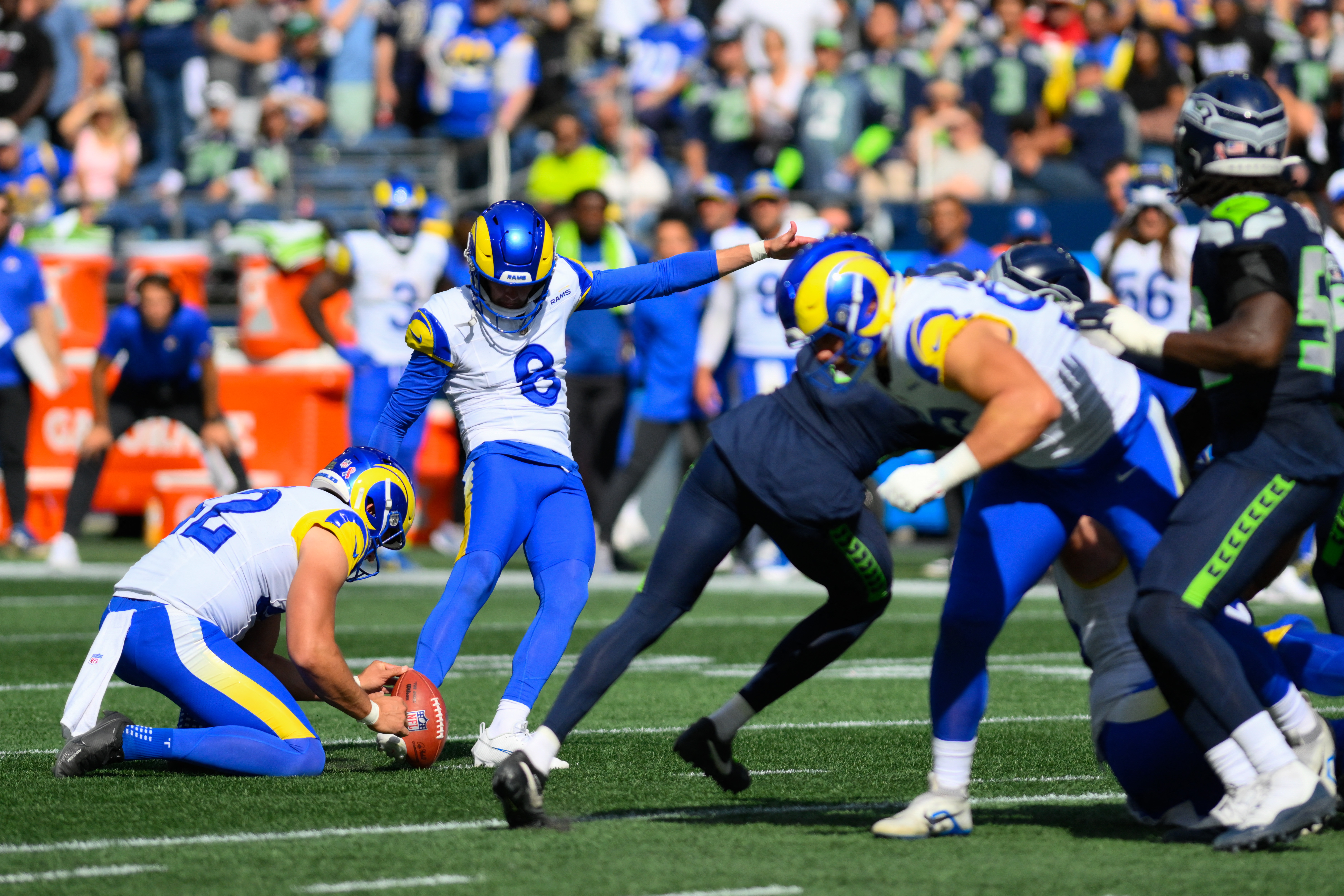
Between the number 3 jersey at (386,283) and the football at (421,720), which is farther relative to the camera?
the number 3 jersey at (386,283)

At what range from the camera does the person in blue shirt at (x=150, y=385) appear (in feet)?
43.4

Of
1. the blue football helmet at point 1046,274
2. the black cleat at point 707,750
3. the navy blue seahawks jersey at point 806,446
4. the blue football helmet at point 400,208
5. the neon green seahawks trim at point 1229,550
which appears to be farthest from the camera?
the blue football helmet at point 400,208

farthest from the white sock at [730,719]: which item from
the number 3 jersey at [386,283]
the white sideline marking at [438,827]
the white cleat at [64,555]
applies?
the white cleat at [64,555]

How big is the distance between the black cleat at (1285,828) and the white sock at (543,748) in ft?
5.38

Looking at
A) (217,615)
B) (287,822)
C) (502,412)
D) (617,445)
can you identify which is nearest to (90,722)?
(217,615)

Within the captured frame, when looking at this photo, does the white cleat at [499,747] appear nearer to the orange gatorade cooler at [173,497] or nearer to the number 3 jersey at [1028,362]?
the number 3 jersey at [1028,362]

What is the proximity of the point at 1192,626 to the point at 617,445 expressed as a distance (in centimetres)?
941

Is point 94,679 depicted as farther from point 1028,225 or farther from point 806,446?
point 1028,225

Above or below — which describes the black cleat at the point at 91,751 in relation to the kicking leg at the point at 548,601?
below

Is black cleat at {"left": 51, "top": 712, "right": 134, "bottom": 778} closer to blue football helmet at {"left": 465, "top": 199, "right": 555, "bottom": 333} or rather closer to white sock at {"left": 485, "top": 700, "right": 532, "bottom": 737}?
white sock at {"left": 485, "top": 700, "right": 532, "bottom": 737}

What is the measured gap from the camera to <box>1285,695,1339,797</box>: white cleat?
199 inches

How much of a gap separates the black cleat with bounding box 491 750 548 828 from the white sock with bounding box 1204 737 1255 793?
166cm

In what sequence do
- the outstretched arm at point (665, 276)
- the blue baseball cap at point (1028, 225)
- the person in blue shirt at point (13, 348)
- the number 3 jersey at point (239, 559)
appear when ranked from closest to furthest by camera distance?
the number 3 jersey at point (239, 559), the outstretched arm at point (665, 276), the blue baseball cap at point (1028, 225), the person in blue shirt at point (13, 348)

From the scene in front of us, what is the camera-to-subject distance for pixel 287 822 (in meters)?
5.26
